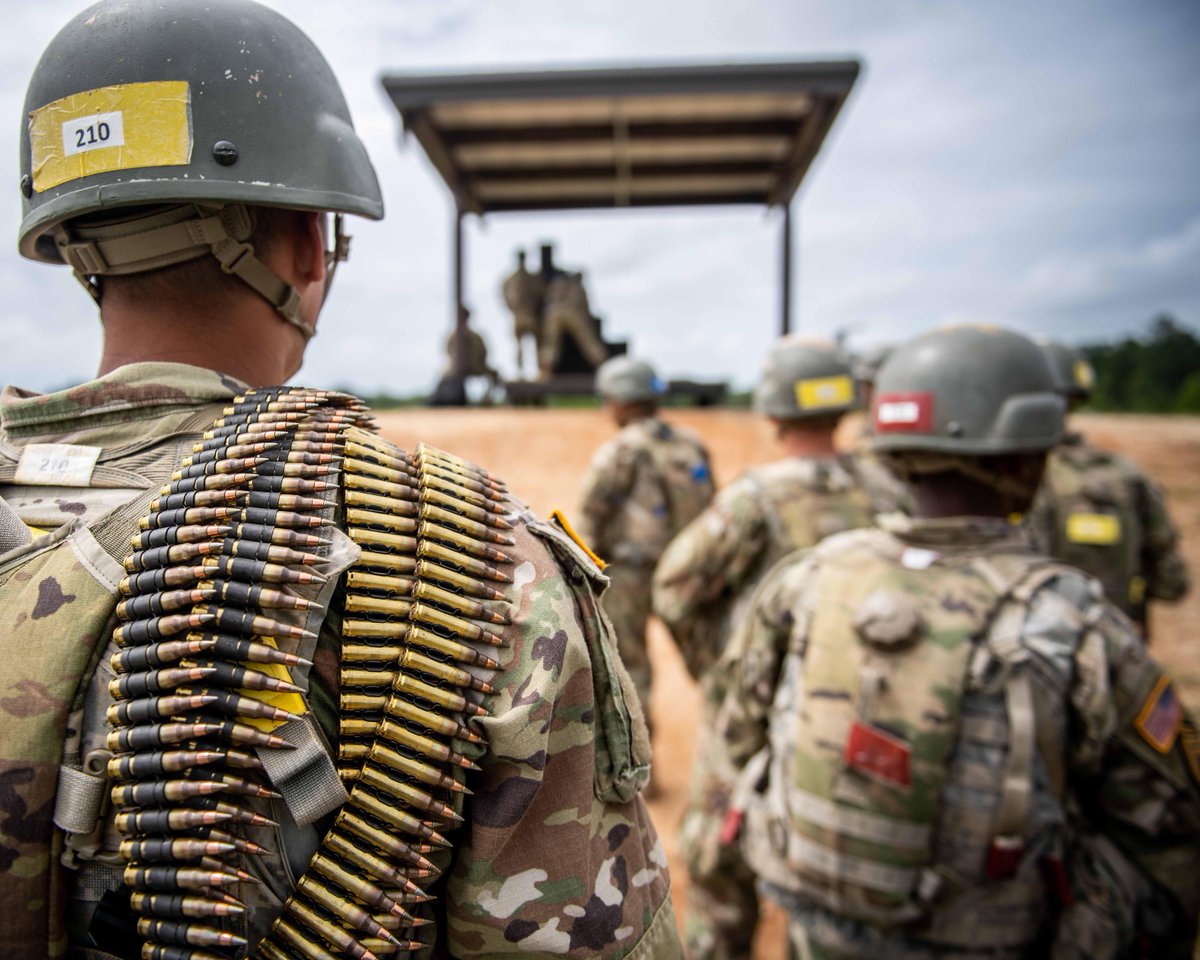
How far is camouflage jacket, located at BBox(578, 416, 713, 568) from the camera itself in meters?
7.03

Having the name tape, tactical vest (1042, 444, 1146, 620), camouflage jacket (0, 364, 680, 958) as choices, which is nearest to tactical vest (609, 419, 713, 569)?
tactical vest (1042, 444, 1146, 620)

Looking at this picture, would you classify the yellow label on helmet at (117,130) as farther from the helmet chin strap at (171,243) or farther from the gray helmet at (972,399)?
the gray helmet at (972,399)

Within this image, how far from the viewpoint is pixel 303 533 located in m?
1.38

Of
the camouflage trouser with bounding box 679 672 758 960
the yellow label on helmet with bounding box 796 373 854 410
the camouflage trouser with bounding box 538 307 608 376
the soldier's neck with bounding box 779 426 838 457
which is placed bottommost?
the camouflage trouser with bounding box 679 672 758 960

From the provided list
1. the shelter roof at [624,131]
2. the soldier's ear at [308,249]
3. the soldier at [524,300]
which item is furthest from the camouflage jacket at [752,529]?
the soldier at [524,300]

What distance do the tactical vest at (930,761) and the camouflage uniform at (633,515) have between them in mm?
4349

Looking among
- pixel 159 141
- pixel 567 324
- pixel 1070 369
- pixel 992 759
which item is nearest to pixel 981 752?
pixel 992 759

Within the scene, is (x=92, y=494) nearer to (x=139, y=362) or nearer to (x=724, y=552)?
(x=139, y=362)

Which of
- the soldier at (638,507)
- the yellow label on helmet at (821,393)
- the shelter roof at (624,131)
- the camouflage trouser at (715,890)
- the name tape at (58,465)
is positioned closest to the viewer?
the name tape at (58,465)

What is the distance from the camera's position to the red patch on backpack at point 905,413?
2885 mm

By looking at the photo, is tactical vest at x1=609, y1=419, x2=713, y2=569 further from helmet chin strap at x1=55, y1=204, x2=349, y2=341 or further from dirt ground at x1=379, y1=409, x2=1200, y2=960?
helmet chin strap at x1=55, y1=204, x2=349, y2=341

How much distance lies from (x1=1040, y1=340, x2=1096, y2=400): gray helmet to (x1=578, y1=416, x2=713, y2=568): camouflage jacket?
2.79 m

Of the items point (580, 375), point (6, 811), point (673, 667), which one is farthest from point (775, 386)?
point (580, 375)

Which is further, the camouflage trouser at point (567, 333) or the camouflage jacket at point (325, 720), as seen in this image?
the camouflage trouser at point (567, 333)
